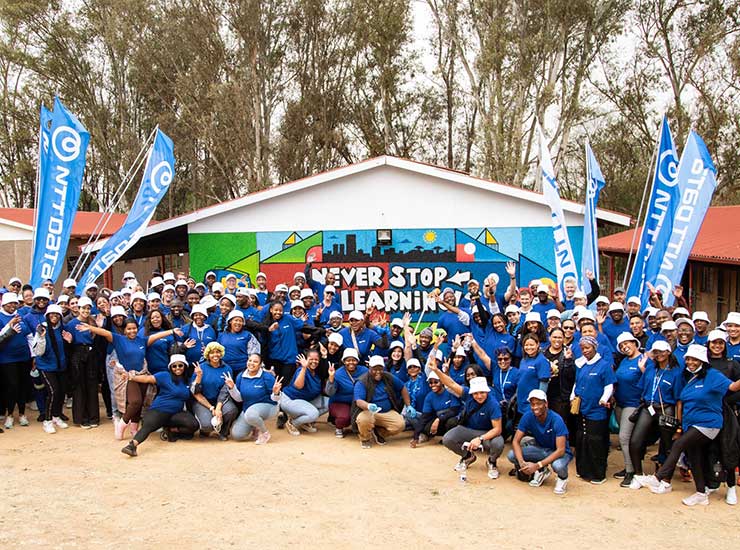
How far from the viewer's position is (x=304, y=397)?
30.3ft

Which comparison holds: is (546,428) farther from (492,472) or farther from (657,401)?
(657,401)

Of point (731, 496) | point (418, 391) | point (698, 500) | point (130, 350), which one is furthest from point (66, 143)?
point (731, 496)

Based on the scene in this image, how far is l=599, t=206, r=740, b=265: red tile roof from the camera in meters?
14.1

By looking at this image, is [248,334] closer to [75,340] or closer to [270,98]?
[75,340]

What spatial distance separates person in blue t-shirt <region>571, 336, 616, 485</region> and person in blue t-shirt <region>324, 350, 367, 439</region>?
9.38ft

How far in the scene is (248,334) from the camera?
367 inches

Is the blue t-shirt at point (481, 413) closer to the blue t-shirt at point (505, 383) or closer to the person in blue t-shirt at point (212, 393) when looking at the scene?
the blue t-shirt at point (505, 383)

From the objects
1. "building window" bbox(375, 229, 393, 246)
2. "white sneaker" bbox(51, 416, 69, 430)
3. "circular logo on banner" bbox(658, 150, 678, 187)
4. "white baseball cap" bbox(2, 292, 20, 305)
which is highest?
"circular logo on banner" bbox(658, 150, 678, 187)

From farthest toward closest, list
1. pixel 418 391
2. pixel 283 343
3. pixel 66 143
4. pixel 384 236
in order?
pixel 384 236 < pixel 66 143 < pixel 283 343 < pixel 418 391

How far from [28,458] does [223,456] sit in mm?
2200

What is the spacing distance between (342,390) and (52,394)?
3.81 m

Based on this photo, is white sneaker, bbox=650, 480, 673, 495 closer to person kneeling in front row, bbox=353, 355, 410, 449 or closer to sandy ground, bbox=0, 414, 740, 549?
sandy ground, bbox=0, 414, 740, 549

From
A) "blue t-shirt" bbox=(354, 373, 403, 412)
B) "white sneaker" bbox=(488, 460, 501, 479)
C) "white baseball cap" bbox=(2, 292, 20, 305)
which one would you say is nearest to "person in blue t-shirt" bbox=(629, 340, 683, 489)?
"white sneaker" bbox=(488, 460, 501, 479)

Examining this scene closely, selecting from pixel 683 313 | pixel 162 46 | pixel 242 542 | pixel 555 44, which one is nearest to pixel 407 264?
pixel 683 313
